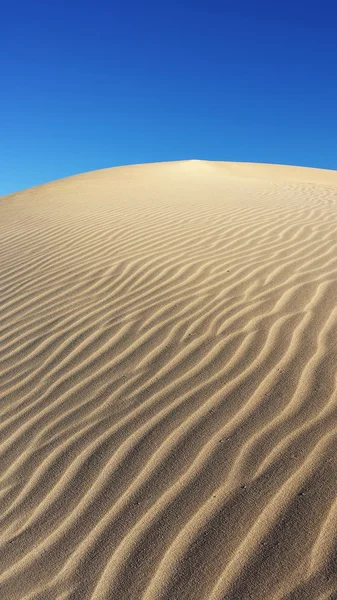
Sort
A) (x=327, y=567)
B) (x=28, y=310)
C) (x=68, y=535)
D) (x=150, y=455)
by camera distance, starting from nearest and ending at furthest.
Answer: (x=327, y=567) < (x=68, y=535) < (x=150, y=455) < (x=28, y=310)

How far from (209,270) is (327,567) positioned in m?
3.48

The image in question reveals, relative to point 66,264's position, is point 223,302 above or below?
below

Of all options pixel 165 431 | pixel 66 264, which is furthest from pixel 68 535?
pixel 66 264

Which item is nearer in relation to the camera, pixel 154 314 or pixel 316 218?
pixel 154 314

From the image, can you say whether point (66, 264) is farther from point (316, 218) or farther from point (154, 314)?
point (316, 218)

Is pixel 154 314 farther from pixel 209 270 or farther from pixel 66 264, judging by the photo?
pixel 66 264

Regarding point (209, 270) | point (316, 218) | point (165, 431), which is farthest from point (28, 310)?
point (316, 218)

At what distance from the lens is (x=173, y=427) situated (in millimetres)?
2920

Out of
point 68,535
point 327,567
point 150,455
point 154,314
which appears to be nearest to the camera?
point 327,567

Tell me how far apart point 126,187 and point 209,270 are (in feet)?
32.7

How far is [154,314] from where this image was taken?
4348 mm

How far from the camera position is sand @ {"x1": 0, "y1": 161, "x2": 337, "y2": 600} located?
2.13 m

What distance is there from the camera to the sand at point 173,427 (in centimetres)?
213

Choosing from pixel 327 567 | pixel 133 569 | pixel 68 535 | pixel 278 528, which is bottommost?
pixel 327 567
